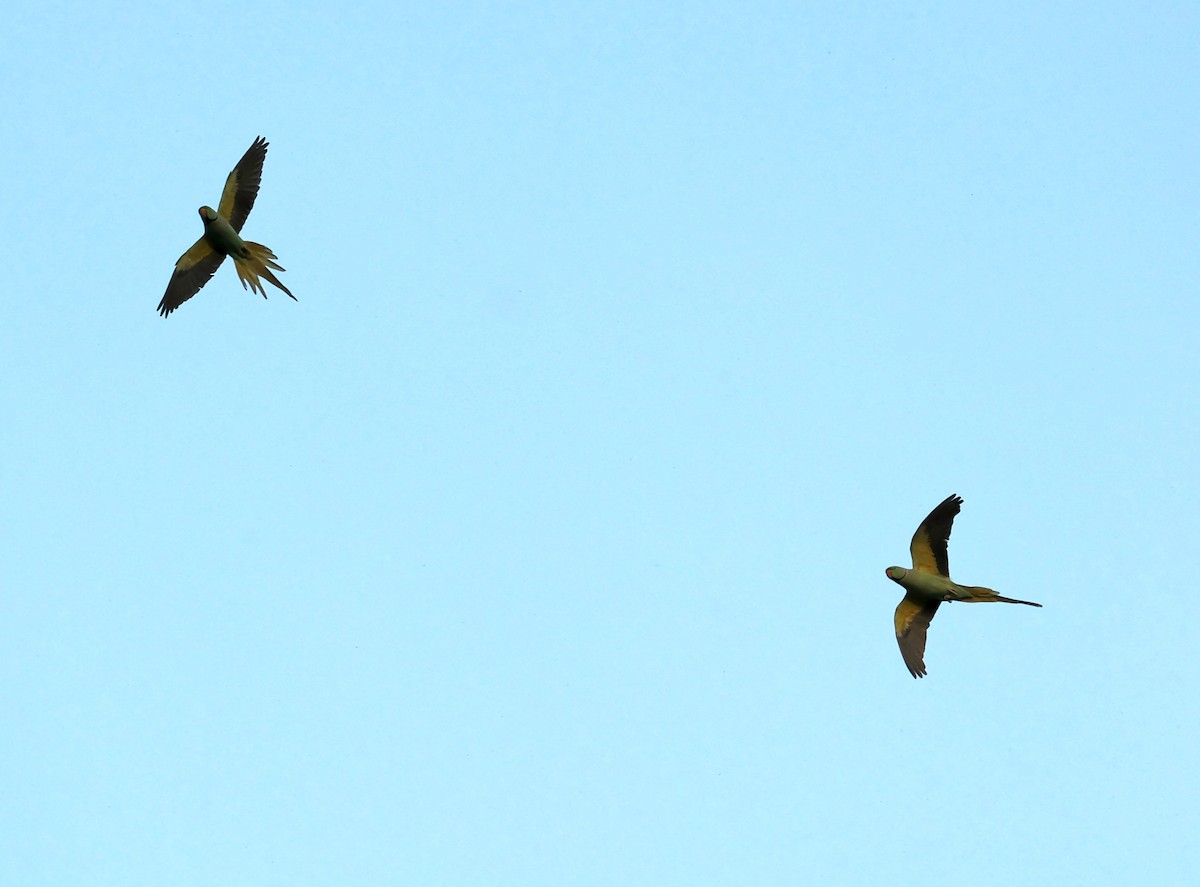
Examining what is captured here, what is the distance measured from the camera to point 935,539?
1975 cm

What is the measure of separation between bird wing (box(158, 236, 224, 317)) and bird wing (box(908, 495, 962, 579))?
11.6 metres

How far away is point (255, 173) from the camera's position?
2133 centimetres

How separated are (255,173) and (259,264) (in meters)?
1.62

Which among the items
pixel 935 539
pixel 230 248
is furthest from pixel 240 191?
pixel 935 539

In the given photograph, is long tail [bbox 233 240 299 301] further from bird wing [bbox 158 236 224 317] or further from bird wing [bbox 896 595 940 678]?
bird wing [bbox 896 595 940 678]

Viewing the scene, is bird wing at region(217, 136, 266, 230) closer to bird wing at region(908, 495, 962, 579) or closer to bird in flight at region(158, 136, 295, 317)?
bird in flight at region(158, 136, 295, 317)

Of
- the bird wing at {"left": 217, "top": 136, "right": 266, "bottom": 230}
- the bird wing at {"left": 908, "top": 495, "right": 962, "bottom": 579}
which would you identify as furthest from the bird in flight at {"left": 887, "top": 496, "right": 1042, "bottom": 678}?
the bird wing at {"left": 217, "top": 136, "right": 266, "bottom": 230}

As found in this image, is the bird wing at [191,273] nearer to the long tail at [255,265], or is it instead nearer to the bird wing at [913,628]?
the long tail at [255,265]

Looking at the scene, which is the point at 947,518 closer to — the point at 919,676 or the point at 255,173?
the point at 919,676

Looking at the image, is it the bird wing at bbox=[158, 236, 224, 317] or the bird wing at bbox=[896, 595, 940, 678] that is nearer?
the bird wing at bbox=[896, 595, 940, 678]

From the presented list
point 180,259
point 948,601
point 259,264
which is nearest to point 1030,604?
point 948,601

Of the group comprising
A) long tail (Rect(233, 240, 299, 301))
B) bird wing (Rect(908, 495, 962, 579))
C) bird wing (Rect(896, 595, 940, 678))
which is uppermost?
long tail (Rect(233, 240, 299, 301))

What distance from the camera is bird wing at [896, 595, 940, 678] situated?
19.7 m

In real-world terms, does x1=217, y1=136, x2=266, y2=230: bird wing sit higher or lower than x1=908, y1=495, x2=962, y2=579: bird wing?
higher
